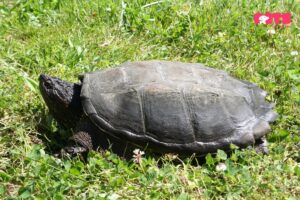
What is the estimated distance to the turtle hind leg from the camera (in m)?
3.25

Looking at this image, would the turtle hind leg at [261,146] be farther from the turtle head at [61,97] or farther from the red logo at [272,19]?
the red logo at [272,19]

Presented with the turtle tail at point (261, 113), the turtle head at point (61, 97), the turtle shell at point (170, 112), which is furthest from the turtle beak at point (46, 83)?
the turtle tail at point (261, 113)

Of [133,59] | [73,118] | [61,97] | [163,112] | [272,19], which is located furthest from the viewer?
[272,19]

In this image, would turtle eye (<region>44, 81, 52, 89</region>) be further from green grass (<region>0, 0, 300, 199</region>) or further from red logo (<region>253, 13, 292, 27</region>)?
red logo (<region>253, 13, 292, 27</region>)

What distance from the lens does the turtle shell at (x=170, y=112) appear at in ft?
10.0

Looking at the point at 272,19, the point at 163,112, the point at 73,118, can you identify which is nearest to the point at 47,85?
the point at 73,118

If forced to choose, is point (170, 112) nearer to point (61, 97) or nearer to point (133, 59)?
point (61, 97)

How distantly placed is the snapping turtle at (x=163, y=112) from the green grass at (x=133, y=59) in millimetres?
124

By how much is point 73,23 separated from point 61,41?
0.37 m

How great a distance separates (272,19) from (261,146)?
202 centimetres

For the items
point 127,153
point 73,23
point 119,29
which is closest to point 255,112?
point 127,153

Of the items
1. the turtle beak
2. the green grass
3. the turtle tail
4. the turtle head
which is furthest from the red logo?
the turtle beak

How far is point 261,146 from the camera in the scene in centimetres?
327

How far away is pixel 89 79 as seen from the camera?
3.25 meters
